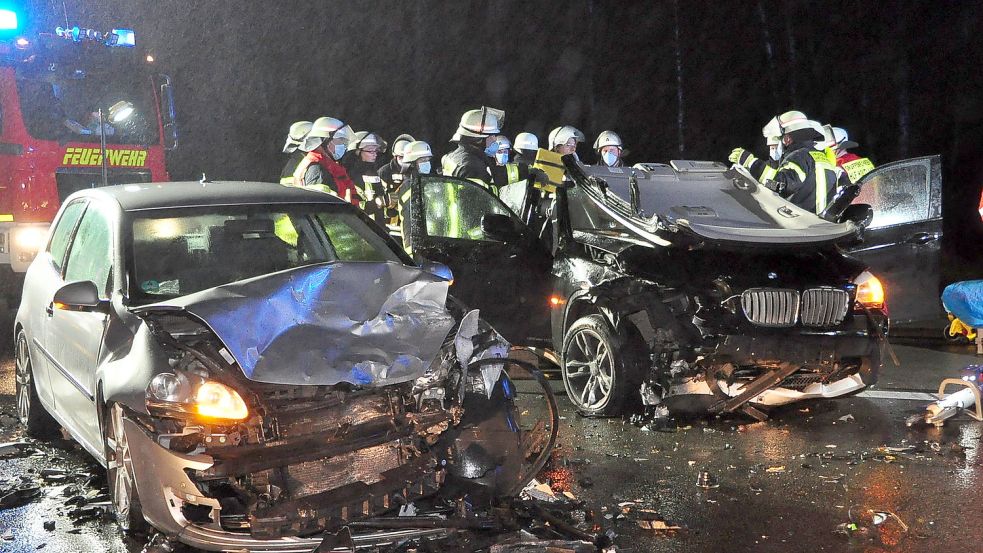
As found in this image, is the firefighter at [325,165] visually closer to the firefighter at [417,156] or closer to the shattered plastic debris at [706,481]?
the firefighter at [417,156]

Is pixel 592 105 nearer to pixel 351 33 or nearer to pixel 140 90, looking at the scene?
pixel 351 33

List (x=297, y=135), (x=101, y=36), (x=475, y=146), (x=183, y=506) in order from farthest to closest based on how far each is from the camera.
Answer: (x=101, y=36), (x=297, y=135), (x=475, y=146), (x=183, y=506)

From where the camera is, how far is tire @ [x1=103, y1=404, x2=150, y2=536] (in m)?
4.30

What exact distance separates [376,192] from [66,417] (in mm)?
7565

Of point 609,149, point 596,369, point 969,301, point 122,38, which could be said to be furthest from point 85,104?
point 969,301

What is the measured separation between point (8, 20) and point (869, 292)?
10.9 metres

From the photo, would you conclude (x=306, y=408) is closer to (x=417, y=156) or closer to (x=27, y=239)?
(x=417, y=156)

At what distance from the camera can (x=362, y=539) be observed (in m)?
3.97

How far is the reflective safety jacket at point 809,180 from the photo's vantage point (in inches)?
347

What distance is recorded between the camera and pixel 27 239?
12242 millimetres

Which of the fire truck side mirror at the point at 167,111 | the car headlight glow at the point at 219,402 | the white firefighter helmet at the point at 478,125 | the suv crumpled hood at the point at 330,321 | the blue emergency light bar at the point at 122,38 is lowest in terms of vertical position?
the car headlight glow at the point at 219,402

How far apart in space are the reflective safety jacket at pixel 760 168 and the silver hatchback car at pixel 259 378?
198 inches

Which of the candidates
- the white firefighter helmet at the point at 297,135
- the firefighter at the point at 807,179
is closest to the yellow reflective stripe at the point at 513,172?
the white firefighter helmet at the point at 297,135

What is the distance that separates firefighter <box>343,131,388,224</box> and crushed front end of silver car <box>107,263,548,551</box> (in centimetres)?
718
